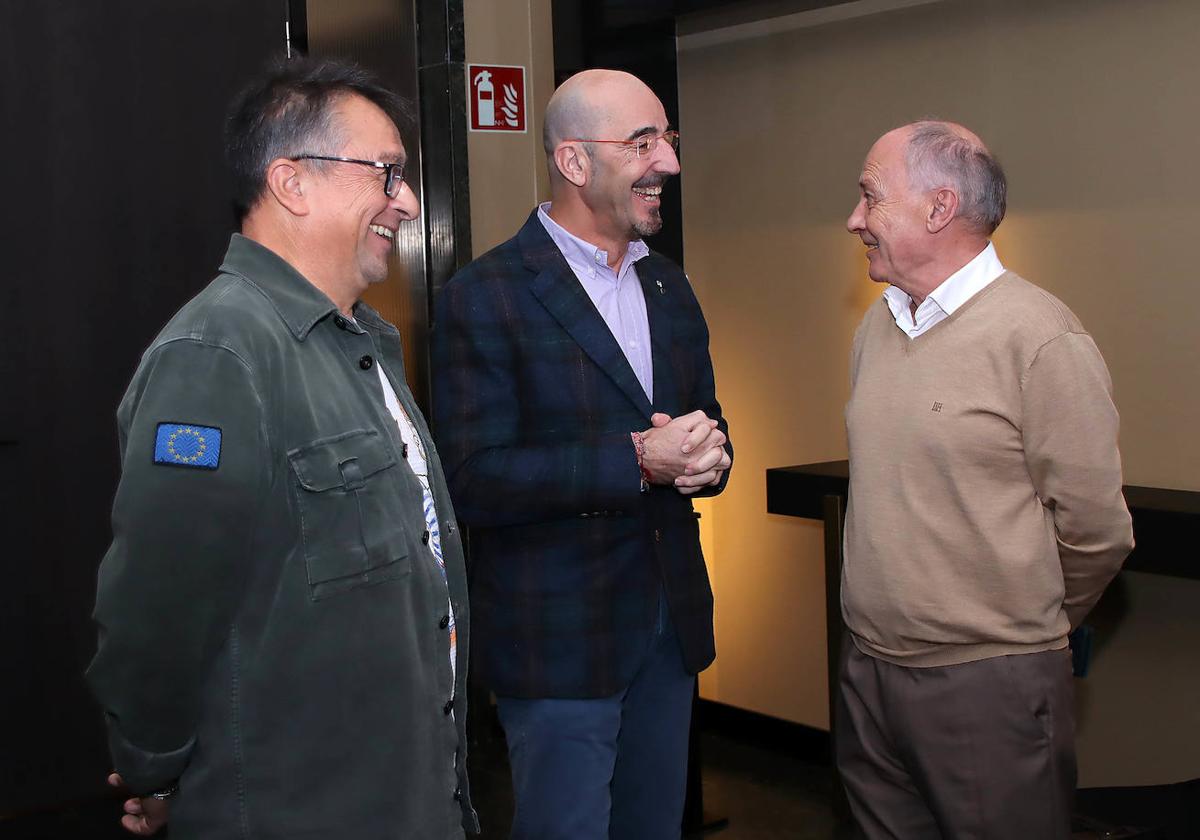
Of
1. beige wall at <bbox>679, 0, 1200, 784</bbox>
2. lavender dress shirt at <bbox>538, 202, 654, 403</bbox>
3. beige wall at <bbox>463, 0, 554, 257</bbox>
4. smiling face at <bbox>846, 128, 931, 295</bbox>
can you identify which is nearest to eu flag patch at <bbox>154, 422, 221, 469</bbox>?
lavender dress shirt at <bbox>538, 202, 654, 403</bbox>

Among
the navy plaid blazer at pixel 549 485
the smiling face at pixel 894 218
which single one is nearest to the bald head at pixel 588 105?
the navy plaid blazer at pixel 549 485

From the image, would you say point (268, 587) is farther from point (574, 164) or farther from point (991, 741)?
point (991, 741)

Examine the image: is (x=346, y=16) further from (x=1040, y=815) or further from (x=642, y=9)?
(x=1040, y=815)

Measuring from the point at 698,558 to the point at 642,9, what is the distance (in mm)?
1856

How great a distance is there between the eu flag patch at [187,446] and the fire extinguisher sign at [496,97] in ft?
7.58

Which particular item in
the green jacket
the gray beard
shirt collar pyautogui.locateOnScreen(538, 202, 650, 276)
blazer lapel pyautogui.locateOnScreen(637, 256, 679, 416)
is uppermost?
the gray beard

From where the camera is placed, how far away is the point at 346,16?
3.58m

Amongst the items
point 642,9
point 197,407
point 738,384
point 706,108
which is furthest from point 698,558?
point 706,108

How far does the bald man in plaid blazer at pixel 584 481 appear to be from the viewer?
7.20 ft

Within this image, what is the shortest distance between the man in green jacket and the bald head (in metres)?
0.64

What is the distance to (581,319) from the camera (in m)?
2.27

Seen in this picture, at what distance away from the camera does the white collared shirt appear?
2.24m

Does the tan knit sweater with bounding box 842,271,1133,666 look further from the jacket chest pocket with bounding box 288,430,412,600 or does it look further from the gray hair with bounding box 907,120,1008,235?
the jacket chest pocket with bounding box 288,430,412,600

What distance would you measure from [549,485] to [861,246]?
91.8 inches
